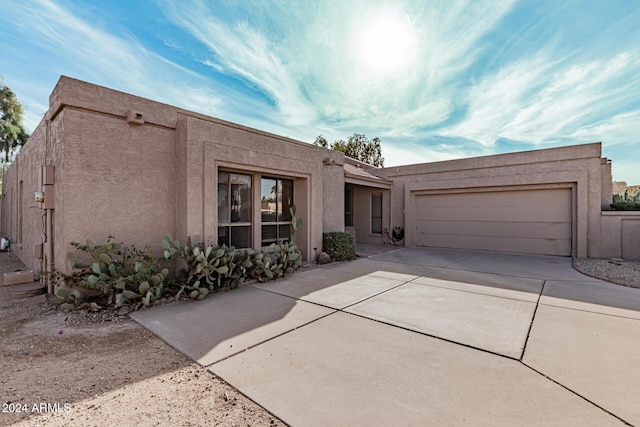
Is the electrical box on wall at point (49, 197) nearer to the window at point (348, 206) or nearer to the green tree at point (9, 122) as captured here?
the window at point (348, 206)

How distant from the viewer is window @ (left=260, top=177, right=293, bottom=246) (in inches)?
312

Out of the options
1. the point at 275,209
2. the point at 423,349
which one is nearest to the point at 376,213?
the point at 275,209

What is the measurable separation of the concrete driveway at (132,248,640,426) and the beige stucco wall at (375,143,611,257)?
4362mm

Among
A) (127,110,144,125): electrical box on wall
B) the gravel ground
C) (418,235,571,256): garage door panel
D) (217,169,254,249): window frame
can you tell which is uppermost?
(127,110,144,125): electrical box on wall

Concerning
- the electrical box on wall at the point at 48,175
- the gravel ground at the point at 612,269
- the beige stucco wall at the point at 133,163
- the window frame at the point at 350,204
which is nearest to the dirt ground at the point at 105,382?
the beige stucco wall at the point at 133,163

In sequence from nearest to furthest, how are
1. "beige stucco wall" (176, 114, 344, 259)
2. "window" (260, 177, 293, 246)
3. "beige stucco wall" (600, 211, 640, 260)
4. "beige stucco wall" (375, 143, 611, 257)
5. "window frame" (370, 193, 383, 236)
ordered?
"beige stucco wall" (176, 114, 344, 259)
"window" (260, 177, 293, 246)
"beige stucco wall" (600, 211, 640, 260)
"beige stucco wall" (375, 143, 611, 257)
"window frame" (370, 193, 383, 236)

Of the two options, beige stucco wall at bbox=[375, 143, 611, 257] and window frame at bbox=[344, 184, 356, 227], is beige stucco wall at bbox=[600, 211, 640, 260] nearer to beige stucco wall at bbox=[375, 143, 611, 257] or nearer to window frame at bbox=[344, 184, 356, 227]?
beige stucco wall at bbox=[375, 143, 611, 257]

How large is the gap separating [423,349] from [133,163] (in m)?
5.98

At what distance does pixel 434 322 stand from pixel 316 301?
77.0 inches

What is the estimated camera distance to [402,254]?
1047 cm

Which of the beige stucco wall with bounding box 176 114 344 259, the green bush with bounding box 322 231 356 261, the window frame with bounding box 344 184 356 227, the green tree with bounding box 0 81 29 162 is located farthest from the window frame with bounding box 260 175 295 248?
the green tree with bounding box 0 81 29 162

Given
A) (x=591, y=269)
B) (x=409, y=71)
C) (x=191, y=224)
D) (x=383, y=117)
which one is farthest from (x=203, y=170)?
(x=591, y=269)

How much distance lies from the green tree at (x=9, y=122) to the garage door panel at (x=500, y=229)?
3105 centimetres

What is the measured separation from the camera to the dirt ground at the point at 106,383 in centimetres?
215
